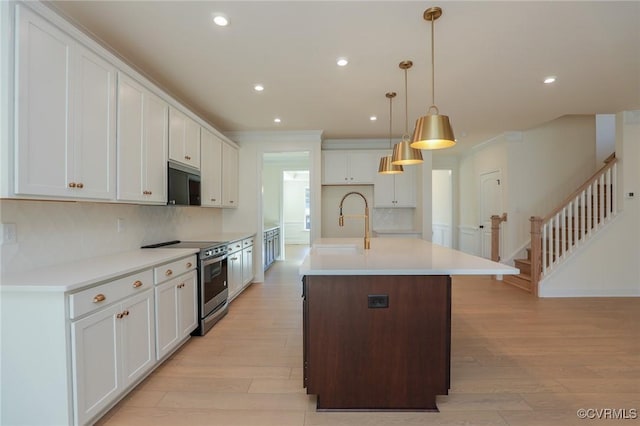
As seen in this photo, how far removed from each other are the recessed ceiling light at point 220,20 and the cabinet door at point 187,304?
215cm

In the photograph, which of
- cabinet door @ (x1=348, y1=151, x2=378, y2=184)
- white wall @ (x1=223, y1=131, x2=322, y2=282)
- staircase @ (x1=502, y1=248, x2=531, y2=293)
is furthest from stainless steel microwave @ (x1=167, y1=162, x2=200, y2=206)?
staircase @ (x1=502, y1=248, x2=531, y2=293)

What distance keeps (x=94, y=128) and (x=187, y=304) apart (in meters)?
1.66

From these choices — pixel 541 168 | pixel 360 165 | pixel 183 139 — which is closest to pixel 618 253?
pixel 541 168

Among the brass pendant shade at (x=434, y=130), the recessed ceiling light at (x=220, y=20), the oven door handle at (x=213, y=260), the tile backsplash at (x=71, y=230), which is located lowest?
the oven door handle at (x=213, y=260)

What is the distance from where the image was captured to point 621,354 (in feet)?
8.52

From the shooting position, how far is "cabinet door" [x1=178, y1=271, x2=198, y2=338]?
8.81ft

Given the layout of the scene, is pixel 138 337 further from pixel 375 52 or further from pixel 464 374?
pixel 375 52

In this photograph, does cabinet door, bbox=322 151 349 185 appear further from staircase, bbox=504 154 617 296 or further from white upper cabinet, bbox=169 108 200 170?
staircase, bbox=504 154 617 296

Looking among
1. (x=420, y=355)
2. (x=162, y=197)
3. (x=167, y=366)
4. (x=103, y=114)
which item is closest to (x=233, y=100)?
(x=162, y=197)

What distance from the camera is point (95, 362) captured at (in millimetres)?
1720

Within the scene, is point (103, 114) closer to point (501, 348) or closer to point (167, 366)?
point (167, 366)

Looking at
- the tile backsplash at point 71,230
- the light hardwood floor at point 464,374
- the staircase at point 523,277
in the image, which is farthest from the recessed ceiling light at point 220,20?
the staircase at point 523,277

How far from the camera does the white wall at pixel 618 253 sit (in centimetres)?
428

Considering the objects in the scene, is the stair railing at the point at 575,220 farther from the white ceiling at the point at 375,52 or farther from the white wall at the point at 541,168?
the white ceiling at the point at 375,52
